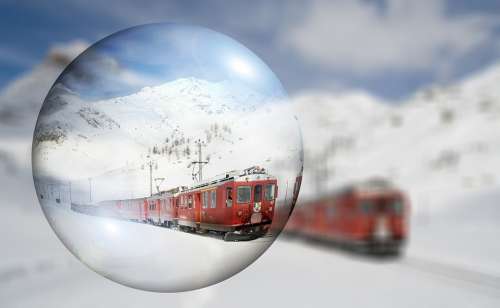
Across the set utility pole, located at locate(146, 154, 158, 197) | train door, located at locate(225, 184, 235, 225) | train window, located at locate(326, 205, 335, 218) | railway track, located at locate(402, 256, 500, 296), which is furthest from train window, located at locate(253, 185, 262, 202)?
train window, located at locate(326, 205, 335, 218)

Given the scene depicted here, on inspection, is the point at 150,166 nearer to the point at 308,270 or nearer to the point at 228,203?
the point at 228,203

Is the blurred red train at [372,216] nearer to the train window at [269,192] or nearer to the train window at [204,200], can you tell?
the train window at [269,192]

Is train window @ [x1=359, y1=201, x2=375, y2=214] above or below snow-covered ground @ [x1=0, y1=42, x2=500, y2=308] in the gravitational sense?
above

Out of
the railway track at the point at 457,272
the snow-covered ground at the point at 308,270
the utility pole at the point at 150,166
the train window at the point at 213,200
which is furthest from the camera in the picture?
the railway track at the point at 457,272

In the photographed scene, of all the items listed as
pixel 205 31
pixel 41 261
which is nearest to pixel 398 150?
pixel 41 261

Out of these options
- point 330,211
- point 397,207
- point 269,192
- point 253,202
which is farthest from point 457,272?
point 253,202

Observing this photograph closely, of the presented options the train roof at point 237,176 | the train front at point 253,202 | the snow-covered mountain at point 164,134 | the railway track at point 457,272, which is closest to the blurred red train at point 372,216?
the railway track at point 457,272

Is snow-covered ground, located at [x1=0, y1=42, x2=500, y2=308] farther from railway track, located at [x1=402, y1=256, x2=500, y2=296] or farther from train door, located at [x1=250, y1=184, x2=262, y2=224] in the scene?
train door, located at [x1=250, y1=184, x2=262, y2=224]
